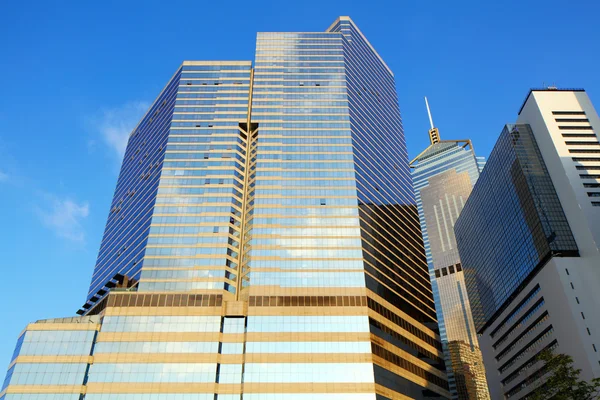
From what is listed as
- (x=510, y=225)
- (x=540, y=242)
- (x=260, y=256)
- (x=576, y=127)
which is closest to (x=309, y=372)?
(x=260, y=256)

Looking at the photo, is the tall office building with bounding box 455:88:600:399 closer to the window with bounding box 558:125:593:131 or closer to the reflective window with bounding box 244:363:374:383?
the window with bounding box 558:125:593:131

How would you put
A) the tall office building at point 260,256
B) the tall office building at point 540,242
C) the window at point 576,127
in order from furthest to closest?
the window at point 576,127 → the tall office building at point 540,242 → the tall office building at point 260,256

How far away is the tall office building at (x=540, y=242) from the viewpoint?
10925 centimetres

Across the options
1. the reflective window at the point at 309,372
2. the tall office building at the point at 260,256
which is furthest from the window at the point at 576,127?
the reflective window at the point at 309,372

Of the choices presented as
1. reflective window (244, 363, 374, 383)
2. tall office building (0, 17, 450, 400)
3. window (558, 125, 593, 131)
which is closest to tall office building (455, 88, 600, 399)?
window (558, 125, 593, 131)

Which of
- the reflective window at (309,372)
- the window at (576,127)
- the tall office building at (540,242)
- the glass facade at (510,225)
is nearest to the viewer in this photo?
the reflective window at (309,372)

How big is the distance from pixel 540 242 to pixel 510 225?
60.6 ft

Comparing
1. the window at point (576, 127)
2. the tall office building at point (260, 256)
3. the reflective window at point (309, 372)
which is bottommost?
the reflective window at point (309, 372)

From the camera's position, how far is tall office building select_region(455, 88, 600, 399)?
109250mm

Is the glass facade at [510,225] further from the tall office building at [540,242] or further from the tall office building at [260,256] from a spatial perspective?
the tall office building at [260,256]

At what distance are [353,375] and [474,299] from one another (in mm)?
103127

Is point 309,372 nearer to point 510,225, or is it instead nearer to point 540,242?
point 540,242

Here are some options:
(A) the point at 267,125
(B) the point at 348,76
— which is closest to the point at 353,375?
(A) the point at 267,125

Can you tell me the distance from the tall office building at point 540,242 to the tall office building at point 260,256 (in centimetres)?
2687
